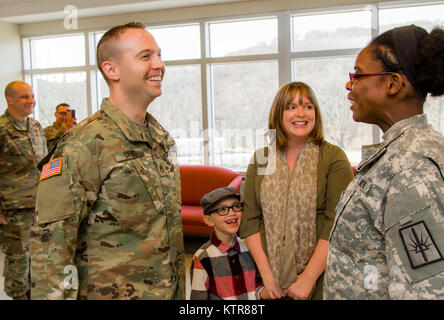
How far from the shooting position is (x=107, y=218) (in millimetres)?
927

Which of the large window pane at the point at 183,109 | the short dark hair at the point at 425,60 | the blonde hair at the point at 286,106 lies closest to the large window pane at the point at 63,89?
the large window pane at the point at 183,109

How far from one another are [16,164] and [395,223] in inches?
106

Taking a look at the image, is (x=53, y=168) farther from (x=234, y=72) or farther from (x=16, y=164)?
(x=234, y=72)

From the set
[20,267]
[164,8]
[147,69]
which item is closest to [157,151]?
[147,69]

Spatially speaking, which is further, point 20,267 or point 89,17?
point 20,267

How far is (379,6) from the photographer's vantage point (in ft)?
6.61

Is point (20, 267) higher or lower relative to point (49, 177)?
lower

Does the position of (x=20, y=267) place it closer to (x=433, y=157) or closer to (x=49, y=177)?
(x=49, y=177)

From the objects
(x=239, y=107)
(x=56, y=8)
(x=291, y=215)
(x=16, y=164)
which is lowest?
(x=291, y=215)

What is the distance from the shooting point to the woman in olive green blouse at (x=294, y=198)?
125 centimetres

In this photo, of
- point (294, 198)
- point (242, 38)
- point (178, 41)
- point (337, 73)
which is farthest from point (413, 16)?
point (294, 198)

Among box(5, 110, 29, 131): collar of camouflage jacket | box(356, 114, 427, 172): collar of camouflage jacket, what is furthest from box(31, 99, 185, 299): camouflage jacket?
box(5, 110, 29, 131): collar of camouflage jacket

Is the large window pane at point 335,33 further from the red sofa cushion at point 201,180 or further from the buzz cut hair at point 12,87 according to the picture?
the buzz cut hair at point 12,87
